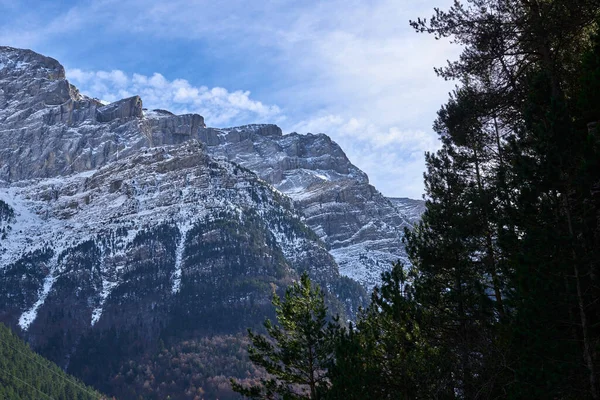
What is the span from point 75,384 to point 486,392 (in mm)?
164870

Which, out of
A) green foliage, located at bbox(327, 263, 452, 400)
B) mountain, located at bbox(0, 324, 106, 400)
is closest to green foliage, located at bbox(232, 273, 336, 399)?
green foliage, located at bbox(327, 263, 452, 400)

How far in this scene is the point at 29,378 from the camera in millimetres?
147875

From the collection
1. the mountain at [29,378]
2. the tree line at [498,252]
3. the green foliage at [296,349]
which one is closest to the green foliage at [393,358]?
the tree line at [498,252]

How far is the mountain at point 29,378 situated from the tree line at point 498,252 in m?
133

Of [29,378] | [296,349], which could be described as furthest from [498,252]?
[29,378]

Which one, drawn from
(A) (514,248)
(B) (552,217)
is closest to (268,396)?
(A) (514,248)

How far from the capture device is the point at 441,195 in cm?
2412

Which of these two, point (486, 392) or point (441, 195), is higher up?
point (441, 195)

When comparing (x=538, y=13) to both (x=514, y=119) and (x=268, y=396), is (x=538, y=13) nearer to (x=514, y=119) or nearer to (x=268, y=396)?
(x=514, y=119)

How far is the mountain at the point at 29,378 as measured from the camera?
463 ft

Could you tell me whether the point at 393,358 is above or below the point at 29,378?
above

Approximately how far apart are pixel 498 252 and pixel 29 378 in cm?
15312

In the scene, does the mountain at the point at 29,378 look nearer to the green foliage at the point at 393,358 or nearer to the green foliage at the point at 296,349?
the green foliage at the point at 296,349

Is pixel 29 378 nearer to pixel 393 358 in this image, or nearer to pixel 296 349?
pixel 296 349
